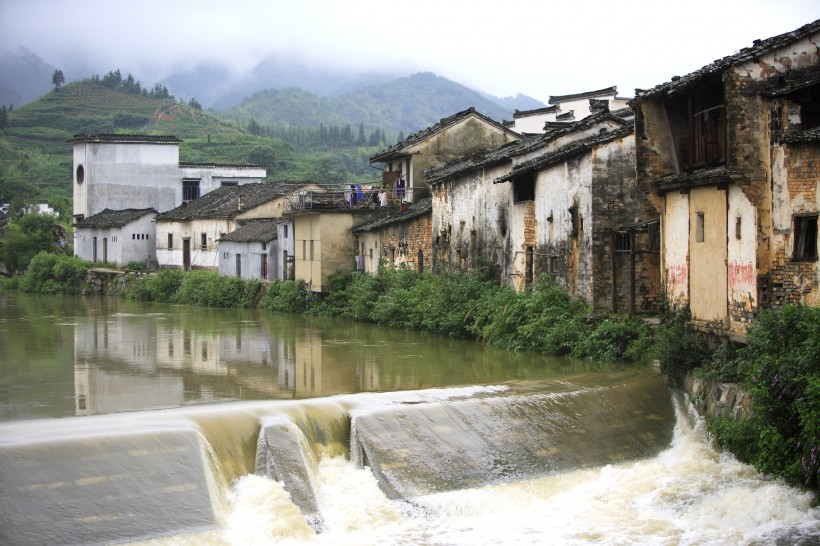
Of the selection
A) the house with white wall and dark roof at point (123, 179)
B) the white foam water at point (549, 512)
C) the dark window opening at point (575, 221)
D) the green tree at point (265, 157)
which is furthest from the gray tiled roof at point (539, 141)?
the green tree at point (265, 157)

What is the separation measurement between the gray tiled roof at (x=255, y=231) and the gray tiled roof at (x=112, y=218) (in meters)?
9.27

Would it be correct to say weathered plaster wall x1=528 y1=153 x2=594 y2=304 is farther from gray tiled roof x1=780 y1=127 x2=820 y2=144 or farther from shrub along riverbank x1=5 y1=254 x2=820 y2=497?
gray tiled roof x1=780 y1=127 x2=820 y2=144

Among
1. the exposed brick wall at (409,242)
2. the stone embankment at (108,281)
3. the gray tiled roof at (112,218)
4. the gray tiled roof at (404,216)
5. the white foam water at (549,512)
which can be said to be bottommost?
the white foam water at (549,512)

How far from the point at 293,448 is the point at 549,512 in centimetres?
331

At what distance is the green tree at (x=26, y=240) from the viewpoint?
53250mm

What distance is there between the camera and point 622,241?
68.1 ft

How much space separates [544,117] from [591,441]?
3270cm

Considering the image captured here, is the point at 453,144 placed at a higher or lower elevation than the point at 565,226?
higher

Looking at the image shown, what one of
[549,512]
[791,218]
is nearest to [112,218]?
[791,218]

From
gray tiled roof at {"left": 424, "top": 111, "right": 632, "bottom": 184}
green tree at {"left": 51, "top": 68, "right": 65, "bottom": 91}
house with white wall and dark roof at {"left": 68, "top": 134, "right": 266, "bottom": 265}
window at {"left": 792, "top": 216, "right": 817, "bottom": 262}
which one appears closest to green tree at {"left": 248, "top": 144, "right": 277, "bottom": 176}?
house with white wall and dark roof at {"left": 68, "top": 134, "right": 266, "bottom": 265}

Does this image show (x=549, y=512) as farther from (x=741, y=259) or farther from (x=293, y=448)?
(x=741, y=259)

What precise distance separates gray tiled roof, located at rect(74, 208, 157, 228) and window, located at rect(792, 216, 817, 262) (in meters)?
39.6

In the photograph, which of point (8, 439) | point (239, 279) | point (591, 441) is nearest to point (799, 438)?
point (591, 441)

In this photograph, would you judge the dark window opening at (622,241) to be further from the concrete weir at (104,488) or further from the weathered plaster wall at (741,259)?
the concrete weir at (104,488)
